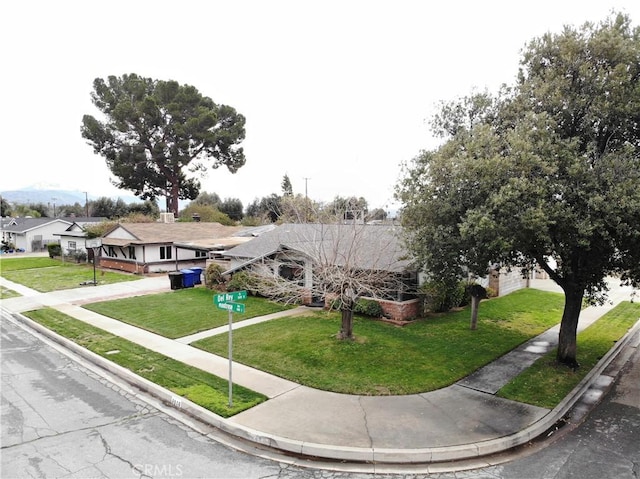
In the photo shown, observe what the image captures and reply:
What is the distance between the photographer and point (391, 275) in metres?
16.8

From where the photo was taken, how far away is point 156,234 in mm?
33375

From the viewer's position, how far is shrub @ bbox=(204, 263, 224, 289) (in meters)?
23.7

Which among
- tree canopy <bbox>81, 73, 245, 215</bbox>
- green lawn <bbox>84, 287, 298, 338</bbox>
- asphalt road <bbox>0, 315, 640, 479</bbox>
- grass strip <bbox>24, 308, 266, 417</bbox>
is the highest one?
tree canopy <bbox>81, 73, 245, 215</bbox>

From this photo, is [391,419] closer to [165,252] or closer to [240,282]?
[240,282]

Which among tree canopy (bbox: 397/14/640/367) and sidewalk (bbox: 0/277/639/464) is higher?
tree canopy (bbox: 397/14/640/367)

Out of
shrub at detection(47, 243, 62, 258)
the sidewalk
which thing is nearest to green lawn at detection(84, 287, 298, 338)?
the sidewalk

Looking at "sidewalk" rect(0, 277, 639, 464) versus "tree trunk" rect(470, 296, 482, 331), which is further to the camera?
"tree trunk" rect(470, 296, 482, 331)

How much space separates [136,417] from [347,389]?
476 centimetres

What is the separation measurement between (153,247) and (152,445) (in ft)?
86.2

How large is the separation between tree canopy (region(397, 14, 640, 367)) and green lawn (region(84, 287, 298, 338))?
30.4 feet

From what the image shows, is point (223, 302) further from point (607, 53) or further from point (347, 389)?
point (607, 53)

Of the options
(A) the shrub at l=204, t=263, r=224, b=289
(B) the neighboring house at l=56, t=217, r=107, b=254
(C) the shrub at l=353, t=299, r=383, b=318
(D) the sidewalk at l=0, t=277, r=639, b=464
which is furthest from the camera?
(B) the neighboring house at l=56, t=217, r=107, b=254

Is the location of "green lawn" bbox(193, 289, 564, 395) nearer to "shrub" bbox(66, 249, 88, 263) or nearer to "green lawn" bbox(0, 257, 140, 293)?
"green lawn" bbox(0, 257, 140, 293)

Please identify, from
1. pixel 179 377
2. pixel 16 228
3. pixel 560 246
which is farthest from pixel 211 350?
pixel 16 228
